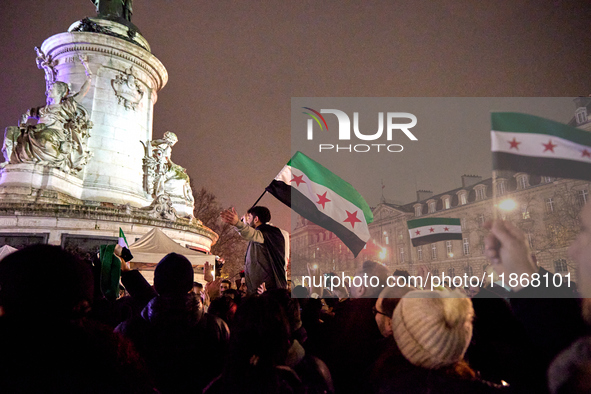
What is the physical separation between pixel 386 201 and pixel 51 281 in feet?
24.0

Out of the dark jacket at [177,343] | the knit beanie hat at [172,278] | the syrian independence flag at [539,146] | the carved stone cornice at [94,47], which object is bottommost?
the dark jacket at [177,343]

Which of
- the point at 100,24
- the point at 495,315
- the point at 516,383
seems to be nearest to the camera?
the point at 516,383

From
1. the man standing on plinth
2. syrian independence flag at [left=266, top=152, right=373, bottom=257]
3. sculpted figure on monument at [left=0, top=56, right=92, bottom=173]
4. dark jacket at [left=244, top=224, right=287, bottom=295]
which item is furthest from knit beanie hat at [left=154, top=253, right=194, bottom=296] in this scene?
sculpted figure on monument at [left=0, top=56, right=92, bottom=173]

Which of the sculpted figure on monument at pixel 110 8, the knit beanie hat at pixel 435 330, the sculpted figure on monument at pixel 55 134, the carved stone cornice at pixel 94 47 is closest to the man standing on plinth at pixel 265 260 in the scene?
the knit beanie hat at pixel 435 330

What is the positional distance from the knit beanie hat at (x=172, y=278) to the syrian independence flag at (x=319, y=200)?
3064 millimetres

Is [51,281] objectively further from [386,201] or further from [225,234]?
[225,234]

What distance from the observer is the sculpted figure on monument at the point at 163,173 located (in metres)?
18.1

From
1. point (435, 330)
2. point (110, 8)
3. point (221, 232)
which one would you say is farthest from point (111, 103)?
point (221, 232)

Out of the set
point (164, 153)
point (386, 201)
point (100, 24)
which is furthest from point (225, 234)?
point (386, 201)

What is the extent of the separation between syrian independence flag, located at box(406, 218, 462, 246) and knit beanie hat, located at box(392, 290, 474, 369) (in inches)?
222

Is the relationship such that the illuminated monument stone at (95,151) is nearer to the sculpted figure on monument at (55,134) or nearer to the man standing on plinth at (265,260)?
the sculpted figure on monument at (55,134)

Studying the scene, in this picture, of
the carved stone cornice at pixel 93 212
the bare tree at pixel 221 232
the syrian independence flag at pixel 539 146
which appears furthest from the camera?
the bare tree at pixel 221 232

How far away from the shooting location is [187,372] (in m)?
2.75

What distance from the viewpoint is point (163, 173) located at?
1853 centimetres
